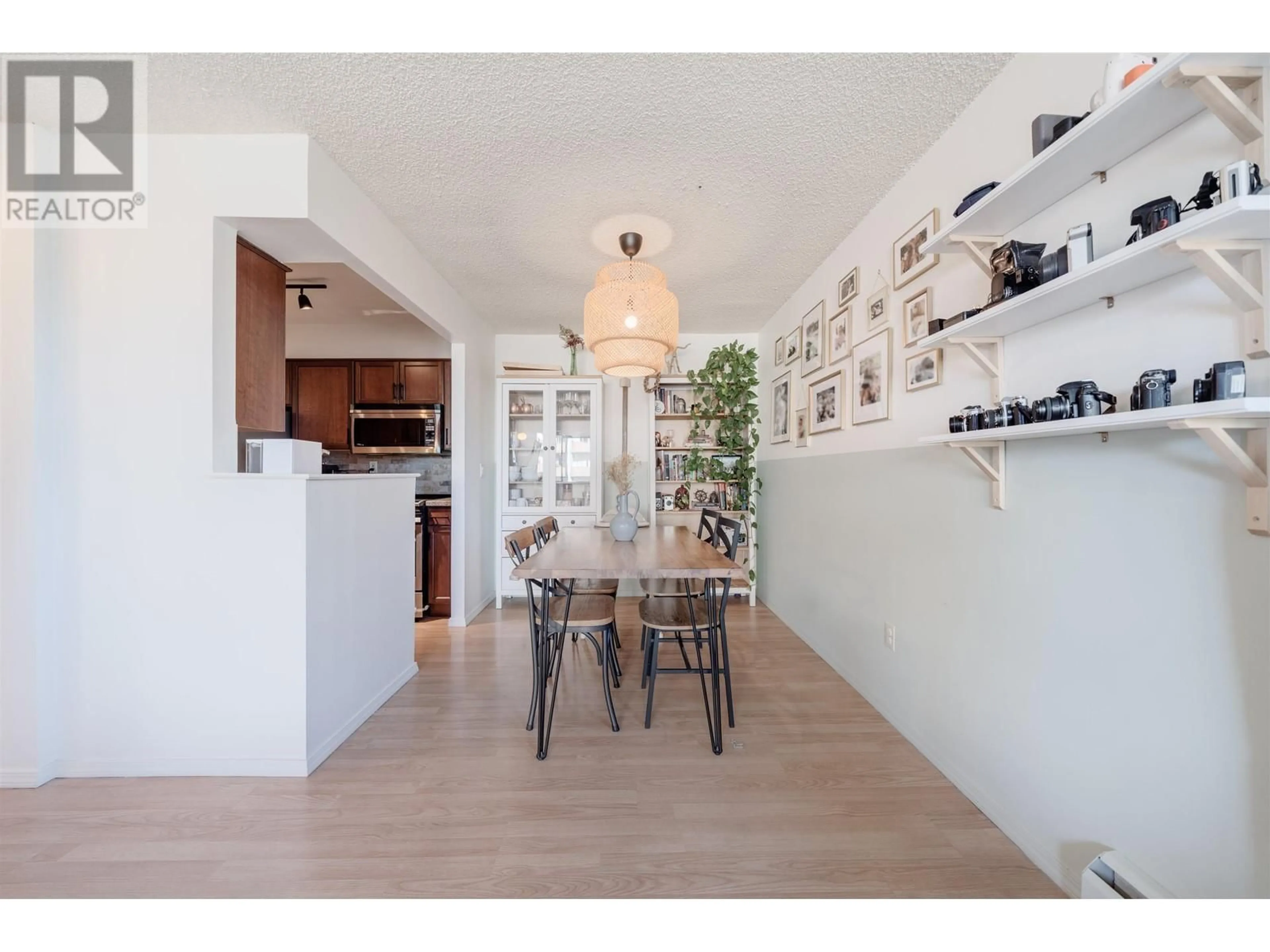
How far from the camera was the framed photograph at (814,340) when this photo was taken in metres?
3.18

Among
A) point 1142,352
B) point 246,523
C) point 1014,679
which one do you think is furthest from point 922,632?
point 246,523

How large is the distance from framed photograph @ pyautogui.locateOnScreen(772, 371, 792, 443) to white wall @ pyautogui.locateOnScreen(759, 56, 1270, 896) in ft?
4.86

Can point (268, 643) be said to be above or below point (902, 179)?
below

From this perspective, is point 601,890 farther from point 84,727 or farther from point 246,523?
point 84,727

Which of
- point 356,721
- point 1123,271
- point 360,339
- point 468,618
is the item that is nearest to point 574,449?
point 468,618

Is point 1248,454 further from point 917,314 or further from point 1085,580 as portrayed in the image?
point 917,314

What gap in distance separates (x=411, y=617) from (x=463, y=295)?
7.49ft

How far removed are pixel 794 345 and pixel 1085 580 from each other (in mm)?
2688

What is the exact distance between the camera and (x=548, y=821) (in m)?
1.65

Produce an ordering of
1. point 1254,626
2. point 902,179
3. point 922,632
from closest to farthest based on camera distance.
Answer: point 1254,626, point 922,632, point 902,179

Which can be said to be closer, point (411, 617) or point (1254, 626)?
point (1254, 626)

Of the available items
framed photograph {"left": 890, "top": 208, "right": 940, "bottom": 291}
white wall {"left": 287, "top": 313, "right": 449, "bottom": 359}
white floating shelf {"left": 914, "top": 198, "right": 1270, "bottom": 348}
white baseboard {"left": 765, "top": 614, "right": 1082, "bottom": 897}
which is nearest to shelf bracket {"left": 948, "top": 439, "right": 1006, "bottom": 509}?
white floating shelf {"left": 914, "top": 198, "right": 1270, "bottom": 348}

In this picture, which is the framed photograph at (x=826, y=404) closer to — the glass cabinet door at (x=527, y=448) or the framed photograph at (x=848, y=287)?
the framed photograph at (x=848, y=287)

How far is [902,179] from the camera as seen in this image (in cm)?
223
